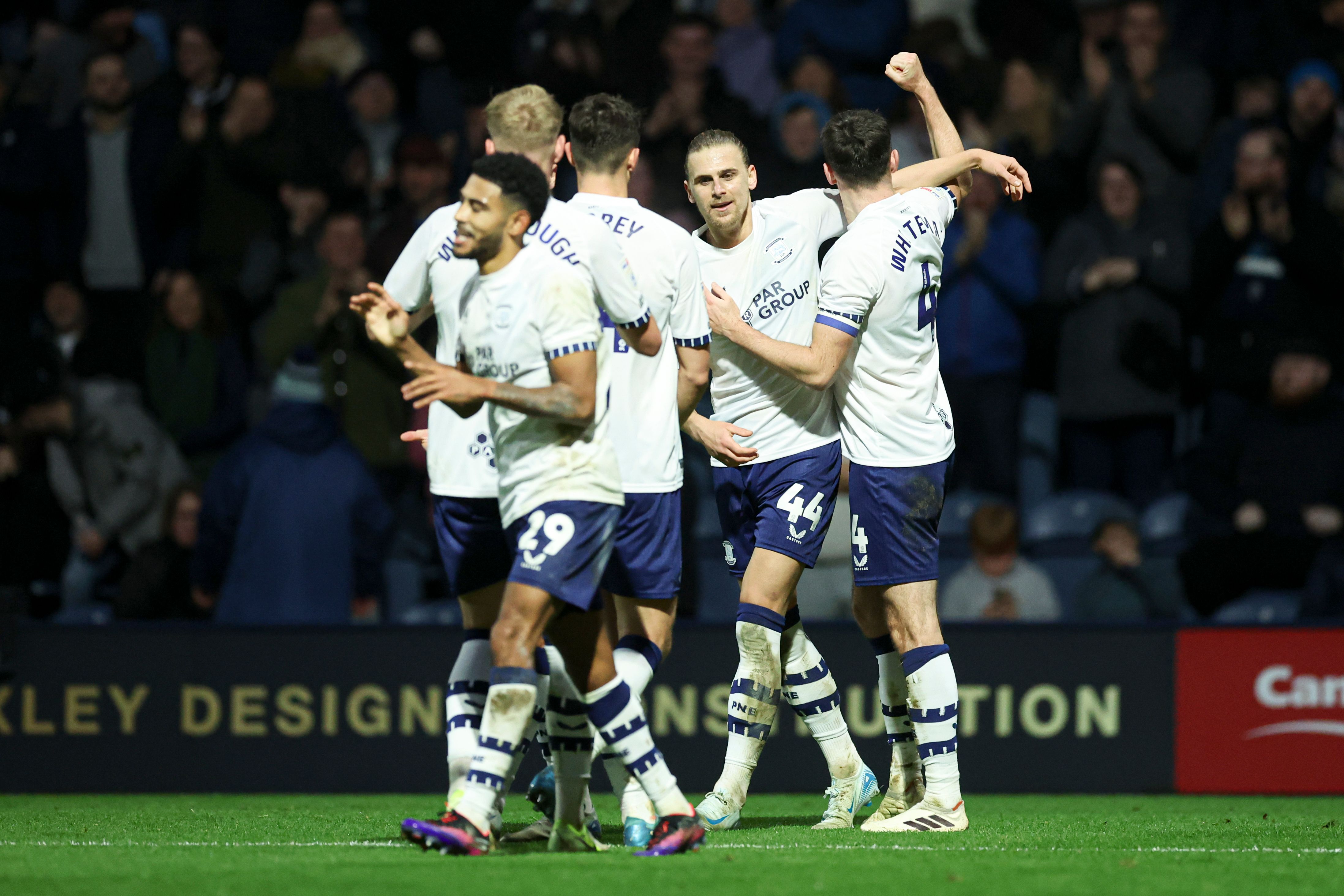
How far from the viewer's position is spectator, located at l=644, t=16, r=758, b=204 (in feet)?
39.0

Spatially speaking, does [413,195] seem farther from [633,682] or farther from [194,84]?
[633,682]

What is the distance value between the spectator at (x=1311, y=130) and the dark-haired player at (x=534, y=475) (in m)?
7.55

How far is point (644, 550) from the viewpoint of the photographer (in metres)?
6.23

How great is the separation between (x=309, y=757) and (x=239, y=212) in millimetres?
4369

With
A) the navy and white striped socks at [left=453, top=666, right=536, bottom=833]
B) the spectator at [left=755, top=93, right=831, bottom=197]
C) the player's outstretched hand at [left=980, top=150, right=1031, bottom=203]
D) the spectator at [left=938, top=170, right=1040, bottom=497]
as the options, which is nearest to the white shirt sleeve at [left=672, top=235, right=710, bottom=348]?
the player's outstretched hand at [left=980, top=150, right=1031, bottom=203]

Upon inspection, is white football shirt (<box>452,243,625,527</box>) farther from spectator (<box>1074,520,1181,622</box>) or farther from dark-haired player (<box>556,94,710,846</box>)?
spectator (<box>1074,520,1181,622</box>)

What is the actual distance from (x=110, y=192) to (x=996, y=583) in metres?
6.56

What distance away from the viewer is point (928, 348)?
6.77 m

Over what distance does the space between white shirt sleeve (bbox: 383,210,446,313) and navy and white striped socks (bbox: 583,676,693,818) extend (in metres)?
1.58

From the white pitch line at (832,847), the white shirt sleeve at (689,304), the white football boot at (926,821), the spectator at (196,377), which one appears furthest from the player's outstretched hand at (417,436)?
the spectator at (196,377)

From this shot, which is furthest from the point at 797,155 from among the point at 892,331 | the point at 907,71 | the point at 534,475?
the point at 534,475

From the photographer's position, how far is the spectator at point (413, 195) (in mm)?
11766

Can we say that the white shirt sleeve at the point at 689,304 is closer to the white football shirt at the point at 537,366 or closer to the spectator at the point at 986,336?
the white football shirt at the point at 537,366

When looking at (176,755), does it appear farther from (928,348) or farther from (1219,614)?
(1219,614)
